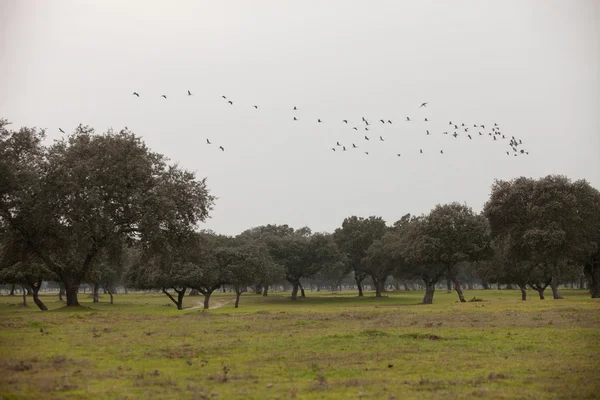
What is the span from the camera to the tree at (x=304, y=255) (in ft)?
393

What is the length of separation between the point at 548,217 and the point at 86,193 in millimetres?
56365

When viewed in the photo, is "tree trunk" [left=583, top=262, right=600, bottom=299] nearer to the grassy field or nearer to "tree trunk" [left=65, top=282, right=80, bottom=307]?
the grassy field

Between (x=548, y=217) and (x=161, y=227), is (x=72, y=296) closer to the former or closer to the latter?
(x=161, y=227)

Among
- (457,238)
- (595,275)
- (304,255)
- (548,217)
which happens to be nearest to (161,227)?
(457,238)

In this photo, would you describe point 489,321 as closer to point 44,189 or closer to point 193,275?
point 44,189

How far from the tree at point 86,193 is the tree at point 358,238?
79.9 meters

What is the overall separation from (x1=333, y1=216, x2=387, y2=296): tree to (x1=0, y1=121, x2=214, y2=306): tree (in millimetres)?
79887

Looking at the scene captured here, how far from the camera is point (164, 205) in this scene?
4988cm

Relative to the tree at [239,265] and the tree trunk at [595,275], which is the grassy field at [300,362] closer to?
the tree trunk at [595,275]

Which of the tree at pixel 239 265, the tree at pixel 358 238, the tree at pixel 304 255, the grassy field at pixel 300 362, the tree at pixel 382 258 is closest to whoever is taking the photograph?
the grassy field at pixel 300 362

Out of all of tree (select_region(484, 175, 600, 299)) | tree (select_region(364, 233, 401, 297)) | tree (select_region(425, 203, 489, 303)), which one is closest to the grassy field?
tree (select_region(484, 175, 600, 299))

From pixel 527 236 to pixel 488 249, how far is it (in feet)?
38.1

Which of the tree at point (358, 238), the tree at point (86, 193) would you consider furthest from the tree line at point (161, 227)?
the tree at point (358, 238)

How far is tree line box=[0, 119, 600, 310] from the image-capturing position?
4922cm
